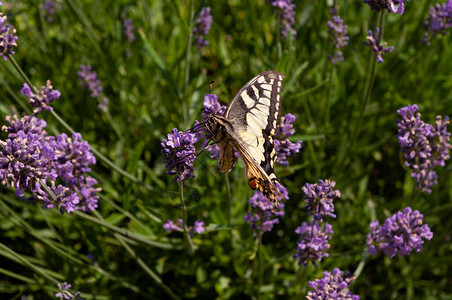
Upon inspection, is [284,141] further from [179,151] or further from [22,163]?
[22,163]

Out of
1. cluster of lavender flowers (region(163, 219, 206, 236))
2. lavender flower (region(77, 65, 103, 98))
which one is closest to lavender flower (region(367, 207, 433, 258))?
cluster of lavender flowers (region(163, 219, 206, 236))

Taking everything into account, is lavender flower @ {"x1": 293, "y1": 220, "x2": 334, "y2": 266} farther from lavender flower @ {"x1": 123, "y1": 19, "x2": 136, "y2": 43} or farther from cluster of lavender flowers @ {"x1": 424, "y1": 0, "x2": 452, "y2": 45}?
lavender flower @ {"x1": 123, "y1": 19, "x2": 136, "y2": 43}

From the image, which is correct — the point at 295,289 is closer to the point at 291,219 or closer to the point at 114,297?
the point at 291,219

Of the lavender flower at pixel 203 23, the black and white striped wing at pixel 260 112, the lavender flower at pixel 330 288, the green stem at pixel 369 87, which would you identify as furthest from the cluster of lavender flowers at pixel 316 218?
the lavender flower at pixel 203 23

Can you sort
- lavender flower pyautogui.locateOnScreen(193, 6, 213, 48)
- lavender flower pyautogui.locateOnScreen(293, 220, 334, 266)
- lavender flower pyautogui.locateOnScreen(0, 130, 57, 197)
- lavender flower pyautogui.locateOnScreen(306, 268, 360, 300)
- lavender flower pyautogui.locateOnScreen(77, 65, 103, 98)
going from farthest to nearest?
lavender flower pyautogui.locateOnScreen(77, 65, 103, 98)
lavender flower pyautogui.locateOnScreen(193, 6, 213, 48)
lavender flower pyautogui.locateOnScreen(293, 220, 334, 266)
lavender flower pyautogui.locateOnScreen(306, 268, 360, 300)
lavender flower pyautogui.locateOnScreen(0, 130, 57, 197)

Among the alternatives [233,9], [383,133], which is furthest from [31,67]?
[383,133]

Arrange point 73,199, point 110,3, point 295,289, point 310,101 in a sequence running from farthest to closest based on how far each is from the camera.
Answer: point 110,3 < point 310,101 < point 295,289 < point 73,199

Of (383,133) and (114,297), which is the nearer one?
(114,297)

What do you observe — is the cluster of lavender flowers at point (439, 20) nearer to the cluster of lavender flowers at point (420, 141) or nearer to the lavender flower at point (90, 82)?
the cluster of lavender flowers at point (420, 141)
